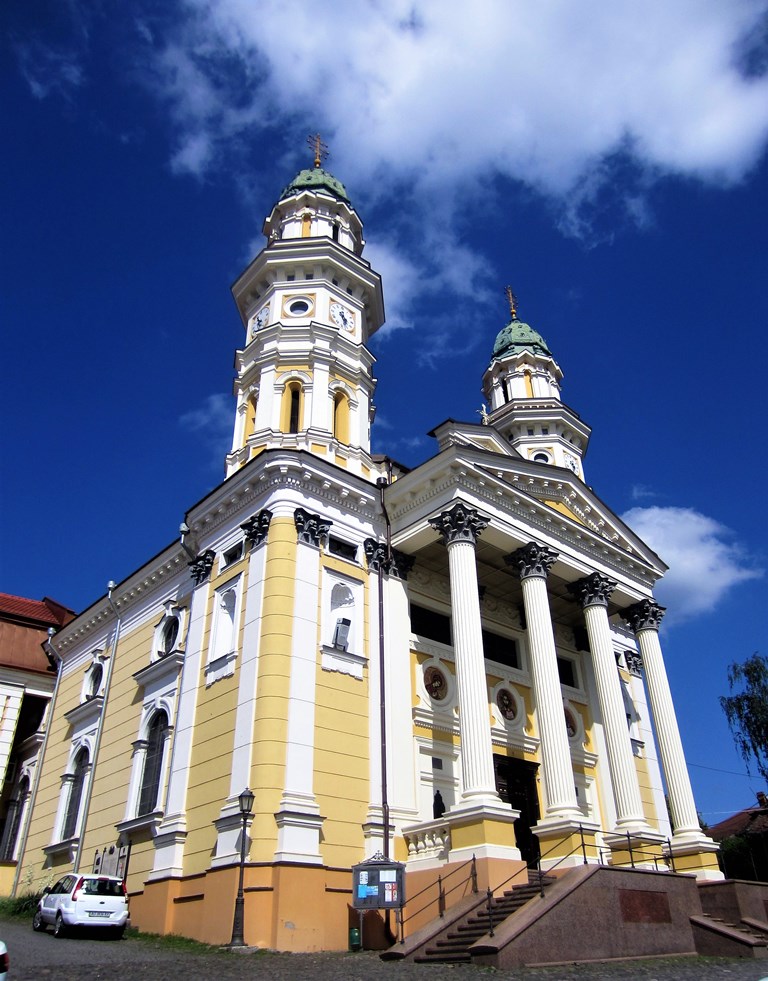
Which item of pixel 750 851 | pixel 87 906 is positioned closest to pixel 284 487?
pixel 87 906

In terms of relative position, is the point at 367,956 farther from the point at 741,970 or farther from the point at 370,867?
the point at 741,970

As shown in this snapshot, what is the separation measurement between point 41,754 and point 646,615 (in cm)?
2270

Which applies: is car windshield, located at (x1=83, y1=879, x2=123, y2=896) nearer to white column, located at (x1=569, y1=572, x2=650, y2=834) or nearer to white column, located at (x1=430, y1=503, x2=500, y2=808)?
white column, located at (x1=430, y1=503, x2=500, y2=808)

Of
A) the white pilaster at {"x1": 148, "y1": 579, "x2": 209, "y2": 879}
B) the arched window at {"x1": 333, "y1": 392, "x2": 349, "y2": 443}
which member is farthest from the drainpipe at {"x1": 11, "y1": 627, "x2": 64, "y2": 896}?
the arched window at {"x1": 333, "y1": 392, "x2": 349, "y2": 443}

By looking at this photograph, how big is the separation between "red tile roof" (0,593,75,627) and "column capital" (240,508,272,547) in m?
17.0

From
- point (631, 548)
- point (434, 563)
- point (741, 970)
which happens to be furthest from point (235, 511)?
point (741, 970)

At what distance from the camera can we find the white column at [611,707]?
67.7 feet

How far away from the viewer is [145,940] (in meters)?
17.2

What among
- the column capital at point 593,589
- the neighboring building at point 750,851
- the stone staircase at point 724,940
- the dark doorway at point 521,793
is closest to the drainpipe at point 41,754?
the dark doorway at point 521,793

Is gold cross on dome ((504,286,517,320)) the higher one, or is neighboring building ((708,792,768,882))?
gold cross on dome ((504,286,517,320))

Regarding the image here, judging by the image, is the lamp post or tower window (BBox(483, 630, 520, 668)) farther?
tower window (BBox(483, 630, 520, 668))

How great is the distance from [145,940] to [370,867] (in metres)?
5.48

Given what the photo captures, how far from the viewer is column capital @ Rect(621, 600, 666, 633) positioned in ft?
85.3

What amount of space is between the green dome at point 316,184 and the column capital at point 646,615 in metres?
20.2
